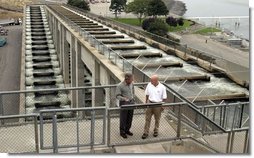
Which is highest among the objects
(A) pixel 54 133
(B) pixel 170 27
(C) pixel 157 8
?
(C) pixel 157 8

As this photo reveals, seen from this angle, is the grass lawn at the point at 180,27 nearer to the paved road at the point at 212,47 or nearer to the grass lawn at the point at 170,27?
the grass lawn at the point at 170,27

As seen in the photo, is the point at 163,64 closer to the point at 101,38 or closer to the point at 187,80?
the point at 187,80

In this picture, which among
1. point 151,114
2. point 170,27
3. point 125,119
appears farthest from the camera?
point 170,27

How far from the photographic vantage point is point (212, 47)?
2938 inches

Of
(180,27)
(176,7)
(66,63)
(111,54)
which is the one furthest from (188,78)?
(176,7)

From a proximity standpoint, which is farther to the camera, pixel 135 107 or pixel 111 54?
pixel 111 54

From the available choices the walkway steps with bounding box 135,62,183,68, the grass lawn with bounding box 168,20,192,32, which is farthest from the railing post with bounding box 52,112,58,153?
the grass lawn with bounding box 168,20,192,32

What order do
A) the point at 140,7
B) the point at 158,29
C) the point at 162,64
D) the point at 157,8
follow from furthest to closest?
1. the point at 140,7
2. the point at 157,8
3. the point at 158,29
4. the point at 162,64

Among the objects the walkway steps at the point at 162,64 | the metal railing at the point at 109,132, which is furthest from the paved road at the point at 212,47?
the metal railing at the point at 109,132

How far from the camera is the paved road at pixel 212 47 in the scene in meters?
64.9

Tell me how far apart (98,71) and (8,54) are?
147ft

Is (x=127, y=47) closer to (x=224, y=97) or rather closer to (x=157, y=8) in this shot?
(x=224, y=97)

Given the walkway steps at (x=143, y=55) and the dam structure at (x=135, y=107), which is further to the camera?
the walkway steps at (x=143, y=55)

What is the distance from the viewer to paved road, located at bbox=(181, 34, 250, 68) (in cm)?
6488
